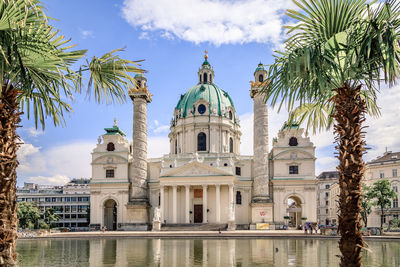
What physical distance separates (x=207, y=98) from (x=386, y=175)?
116ft

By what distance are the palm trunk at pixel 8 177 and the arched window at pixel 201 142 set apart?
2586 inches

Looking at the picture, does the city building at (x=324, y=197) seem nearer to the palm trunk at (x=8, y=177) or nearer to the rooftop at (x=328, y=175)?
the rooftop at (x=328, y=175)

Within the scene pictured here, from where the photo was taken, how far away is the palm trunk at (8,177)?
9492 mm

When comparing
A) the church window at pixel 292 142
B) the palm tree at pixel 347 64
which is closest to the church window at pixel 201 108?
the church window at pixel 292 142

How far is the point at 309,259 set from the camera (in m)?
24.0

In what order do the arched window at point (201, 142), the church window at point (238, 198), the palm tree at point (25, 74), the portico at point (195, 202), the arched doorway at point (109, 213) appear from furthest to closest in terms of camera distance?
the arched window at point (201, 142), the arched doorway at point (109, 213), the church window at point (238, 198), the portico at point (195, 202), the palm tree at point (25, 74)

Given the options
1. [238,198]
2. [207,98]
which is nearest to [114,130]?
[207,98]

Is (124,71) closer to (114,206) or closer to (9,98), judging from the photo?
(9,98)

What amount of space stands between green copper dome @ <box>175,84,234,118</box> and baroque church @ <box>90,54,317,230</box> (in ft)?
13.6

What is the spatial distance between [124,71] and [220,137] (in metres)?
65.6

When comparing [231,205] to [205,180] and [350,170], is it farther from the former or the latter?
[350,170]

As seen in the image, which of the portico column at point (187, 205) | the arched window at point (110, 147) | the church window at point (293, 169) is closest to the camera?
the portico column at point (187, 205)

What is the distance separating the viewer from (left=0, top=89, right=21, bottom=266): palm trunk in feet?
31.1

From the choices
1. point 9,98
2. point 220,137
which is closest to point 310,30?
point 9,98
